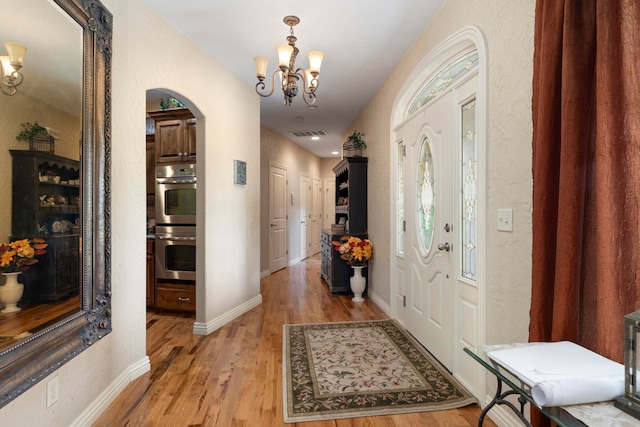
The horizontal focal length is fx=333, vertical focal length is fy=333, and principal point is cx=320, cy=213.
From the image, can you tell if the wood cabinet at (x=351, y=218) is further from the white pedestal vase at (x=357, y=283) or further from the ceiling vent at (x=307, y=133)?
the ceiling vent at (x=307, y=133)

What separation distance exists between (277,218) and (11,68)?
217 inches

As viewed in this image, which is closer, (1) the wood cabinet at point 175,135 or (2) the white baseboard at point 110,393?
(2) the white baseboard at point 110,393

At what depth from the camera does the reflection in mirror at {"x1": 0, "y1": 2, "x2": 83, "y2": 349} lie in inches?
53.7

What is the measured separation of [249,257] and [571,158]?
3.47 meters

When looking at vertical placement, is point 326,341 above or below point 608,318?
below

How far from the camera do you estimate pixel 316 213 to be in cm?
942

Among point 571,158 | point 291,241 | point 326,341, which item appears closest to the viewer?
point 571,158

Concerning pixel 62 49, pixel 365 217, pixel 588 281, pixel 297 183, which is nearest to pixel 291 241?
pixel 297 183

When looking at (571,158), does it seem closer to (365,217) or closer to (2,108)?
(2,108)

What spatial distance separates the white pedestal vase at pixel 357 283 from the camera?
4.54 m

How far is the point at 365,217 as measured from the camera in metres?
4.99

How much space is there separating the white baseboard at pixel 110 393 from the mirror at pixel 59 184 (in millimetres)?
389

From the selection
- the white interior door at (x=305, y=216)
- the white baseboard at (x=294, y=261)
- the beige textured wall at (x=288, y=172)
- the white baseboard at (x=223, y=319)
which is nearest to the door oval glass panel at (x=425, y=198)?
the white baseboard at (x=223, y=319)

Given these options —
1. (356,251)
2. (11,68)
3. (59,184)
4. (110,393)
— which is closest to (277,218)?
(356,251)
